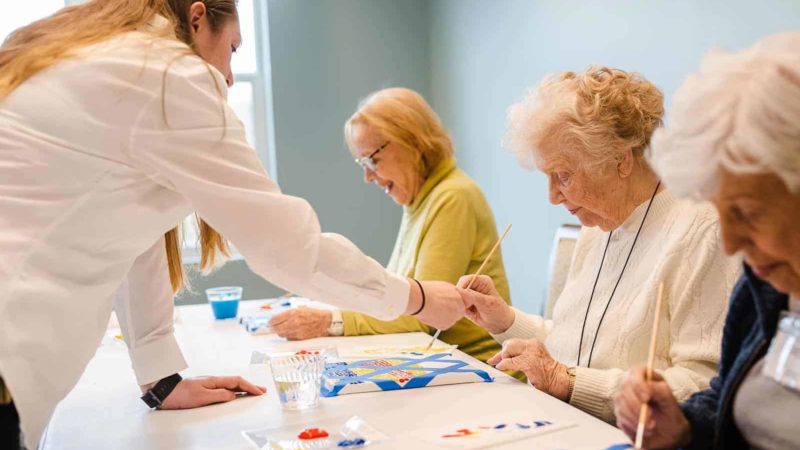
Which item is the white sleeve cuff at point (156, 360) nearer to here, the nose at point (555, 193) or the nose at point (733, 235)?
the nose at point (555, 193)

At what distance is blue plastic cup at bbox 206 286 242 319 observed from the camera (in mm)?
2469

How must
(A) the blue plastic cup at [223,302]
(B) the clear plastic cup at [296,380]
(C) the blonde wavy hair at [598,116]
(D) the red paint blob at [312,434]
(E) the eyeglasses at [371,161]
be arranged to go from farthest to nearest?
1. (E) the eyeglasses at [371,161]
2. (A) the blue plastic cup at [223,302]
3. (C) the blonde wavy hair at [598,116]
4. (B) the clear plastic cup at [296,380]
5. (D) the red paint blob at [312,434]

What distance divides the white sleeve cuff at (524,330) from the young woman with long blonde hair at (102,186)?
2.02 feet

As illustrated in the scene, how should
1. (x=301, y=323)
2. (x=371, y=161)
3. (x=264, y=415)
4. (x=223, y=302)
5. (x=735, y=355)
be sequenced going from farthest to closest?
(x=371, y=161)
(x=223, y=302)
(x=301, y=323)
(x=264, y=415)
(x=735, y=355)

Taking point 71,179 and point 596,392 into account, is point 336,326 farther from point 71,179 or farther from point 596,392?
point 71,179

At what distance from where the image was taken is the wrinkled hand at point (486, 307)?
71.5 inches

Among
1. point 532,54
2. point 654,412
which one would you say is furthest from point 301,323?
point 532,54

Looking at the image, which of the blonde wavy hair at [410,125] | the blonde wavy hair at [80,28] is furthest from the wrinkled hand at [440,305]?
the blonde wavy hair at [410,125]

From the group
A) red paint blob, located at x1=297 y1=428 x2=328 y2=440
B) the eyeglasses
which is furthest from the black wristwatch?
the eyeglasses

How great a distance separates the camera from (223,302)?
8.11 ft

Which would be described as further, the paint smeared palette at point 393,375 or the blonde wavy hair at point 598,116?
the blonde wavy hair at point 598,116

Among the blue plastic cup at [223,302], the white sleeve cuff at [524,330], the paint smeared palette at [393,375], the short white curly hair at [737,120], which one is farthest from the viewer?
the blue plastic cup at [223,302]

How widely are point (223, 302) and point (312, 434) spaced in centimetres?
132

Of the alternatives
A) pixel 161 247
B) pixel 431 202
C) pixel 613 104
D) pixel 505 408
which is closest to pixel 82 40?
pixel 161 247
